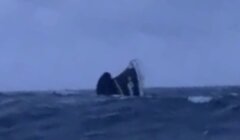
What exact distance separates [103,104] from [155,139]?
68.7 ft

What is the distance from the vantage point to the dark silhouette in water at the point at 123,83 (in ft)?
236

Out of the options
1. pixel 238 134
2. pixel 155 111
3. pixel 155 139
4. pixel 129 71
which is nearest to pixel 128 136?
pixel 155 139

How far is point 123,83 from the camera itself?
7300 centimetres

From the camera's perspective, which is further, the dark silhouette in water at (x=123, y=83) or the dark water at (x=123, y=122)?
the dark silhouette in water at (x=123, y=83)

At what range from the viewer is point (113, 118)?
4275 cm

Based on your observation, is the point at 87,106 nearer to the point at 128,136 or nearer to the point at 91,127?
the point at 91,127

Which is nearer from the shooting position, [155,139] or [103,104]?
[155,139]

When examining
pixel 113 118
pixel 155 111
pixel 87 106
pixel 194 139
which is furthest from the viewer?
pixel 87 106

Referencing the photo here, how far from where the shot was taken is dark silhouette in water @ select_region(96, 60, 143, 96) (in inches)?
2830

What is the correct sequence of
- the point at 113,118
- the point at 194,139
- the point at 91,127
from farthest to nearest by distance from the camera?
the point at 113,118
the point at 91,127
the point at 194,139

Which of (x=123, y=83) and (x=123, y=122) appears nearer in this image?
(x=123, y=122)

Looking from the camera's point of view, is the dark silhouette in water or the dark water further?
the dark silhouette in water

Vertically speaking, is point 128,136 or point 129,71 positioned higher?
point 129,71

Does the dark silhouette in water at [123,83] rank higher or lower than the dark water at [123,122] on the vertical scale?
higher
